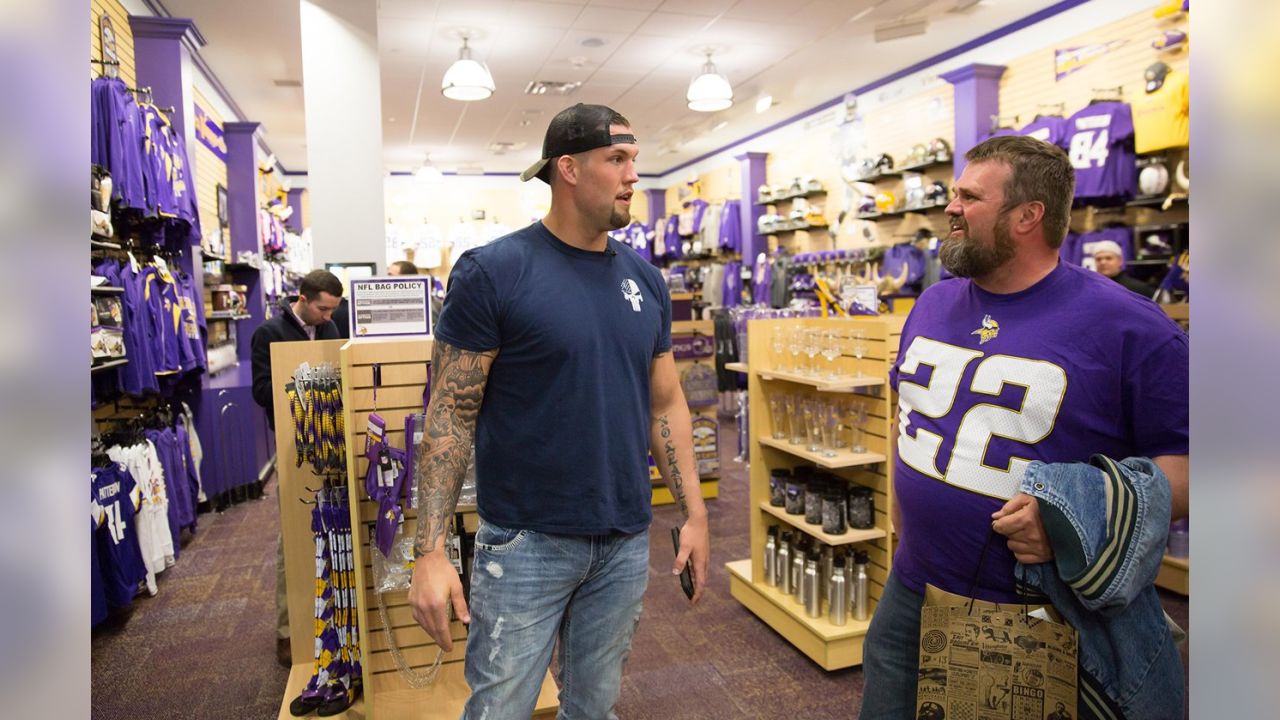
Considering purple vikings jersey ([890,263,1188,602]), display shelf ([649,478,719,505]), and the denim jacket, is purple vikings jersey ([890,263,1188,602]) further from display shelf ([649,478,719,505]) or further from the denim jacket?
display shelf ([649,478,719,505])

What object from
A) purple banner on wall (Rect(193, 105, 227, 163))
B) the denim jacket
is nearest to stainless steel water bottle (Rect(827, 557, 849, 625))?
the denim jacket

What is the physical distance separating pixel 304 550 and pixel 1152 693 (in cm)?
287

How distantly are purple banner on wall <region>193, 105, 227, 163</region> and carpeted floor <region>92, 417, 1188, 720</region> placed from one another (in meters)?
4.93

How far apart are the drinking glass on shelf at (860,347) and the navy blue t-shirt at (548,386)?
198cm

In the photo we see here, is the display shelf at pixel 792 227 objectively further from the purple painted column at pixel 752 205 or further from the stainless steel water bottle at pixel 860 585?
the stainless steel water bottle at pixel 860 585

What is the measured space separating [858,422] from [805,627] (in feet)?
3.04

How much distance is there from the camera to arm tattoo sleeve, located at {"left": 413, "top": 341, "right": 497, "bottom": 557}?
172 cm

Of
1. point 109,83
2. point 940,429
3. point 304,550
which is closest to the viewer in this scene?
point 940,429

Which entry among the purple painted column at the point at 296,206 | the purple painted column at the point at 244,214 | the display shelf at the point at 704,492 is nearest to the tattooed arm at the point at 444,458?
the display shelf at the point at 704,492

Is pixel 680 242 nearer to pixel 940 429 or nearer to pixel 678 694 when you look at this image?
pixel 678 694

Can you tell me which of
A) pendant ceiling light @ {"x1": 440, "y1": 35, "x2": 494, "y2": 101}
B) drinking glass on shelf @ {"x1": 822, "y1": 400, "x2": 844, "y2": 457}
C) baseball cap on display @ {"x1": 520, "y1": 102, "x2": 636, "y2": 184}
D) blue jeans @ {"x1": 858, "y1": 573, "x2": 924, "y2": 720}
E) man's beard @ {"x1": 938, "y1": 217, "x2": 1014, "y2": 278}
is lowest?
blue jeans @ {"x1": 858, "y1": 573, "x2": 924, "y2": 720}

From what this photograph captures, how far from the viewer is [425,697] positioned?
2848mm

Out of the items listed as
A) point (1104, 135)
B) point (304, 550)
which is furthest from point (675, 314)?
point (304, 550)

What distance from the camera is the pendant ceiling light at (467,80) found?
6.20 m
